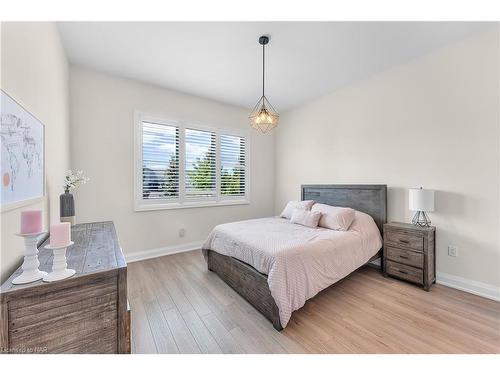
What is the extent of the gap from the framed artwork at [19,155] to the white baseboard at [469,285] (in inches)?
153

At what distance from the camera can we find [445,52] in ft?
7.95

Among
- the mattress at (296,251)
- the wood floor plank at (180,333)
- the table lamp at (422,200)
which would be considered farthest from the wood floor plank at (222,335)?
the table lamp at (422,200)

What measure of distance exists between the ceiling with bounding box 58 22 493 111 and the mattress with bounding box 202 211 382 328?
6.79 feet

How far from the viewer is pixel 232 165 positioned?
4266 millimetres

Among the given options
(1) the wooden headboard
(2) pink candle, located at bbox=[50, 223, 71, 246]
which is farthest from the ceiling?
(2) pink candle, located at bbox=[50, 223, 71, 246]

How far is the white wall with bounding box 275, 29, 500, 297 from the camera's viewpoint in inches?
85.7

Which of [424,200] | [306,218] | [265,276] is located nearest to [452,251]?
[424,200]

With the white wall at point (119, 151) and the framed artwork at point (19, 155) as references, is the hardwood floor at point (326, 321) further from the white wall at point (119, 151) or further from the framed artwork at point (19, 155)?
the framed artwork at point (19, 155)

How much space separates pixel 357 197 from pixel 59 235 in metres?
3.41

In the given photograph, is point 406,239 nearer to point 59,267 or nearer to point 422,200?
point 422,200

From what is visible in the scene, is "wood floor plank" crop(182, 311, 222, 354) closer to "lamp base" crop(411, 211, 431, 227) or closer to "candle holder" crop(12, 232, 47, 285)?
"candle holder" crop(12, 232, 47, 285)
